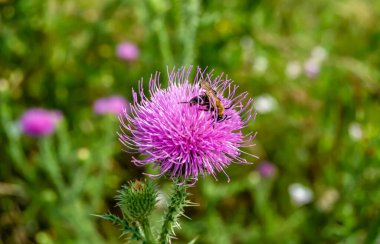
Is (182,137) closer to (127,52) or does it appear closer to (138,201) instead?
(138,201)

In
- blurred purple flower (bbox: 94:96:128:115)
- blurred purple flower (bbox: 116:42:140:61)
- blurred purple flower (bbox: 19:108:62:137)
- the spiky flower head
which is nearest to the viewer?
the spiky flower head

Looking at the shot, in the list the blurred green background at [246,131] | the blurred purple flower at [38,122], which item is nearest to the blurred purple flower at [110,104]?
the blurred green background at [246,131]

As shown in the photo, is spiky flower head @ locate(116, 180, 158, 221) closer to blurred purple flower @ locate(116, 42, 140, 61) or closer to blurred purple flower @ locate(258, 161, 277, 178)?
blurred purple flower @ locate(258, 161, 277, 178)

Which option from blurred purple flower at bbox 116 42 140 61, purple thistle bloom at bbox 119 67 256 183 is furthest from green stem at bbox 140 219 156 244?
blurred purple flower at bbox 116 42 140 61

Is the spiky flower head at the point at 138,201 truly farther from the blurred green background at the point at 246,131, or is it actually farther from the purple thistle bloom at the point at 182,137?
the blurred green background at the point at 246,131

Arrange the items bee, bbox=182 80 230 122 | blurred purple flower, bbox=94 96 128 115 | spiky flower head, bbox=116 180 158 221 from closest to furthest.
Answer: spiky flower head, bbox=116 180 158 221, bee, bbox=182 80 230 122, blurred purple flower, bbox=94 96 128 115

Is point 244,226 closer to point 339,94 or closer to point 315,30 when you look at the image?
point 339,94

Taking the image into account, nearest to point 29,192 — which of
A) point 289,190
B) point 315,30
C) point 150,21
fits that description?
point 150,21
